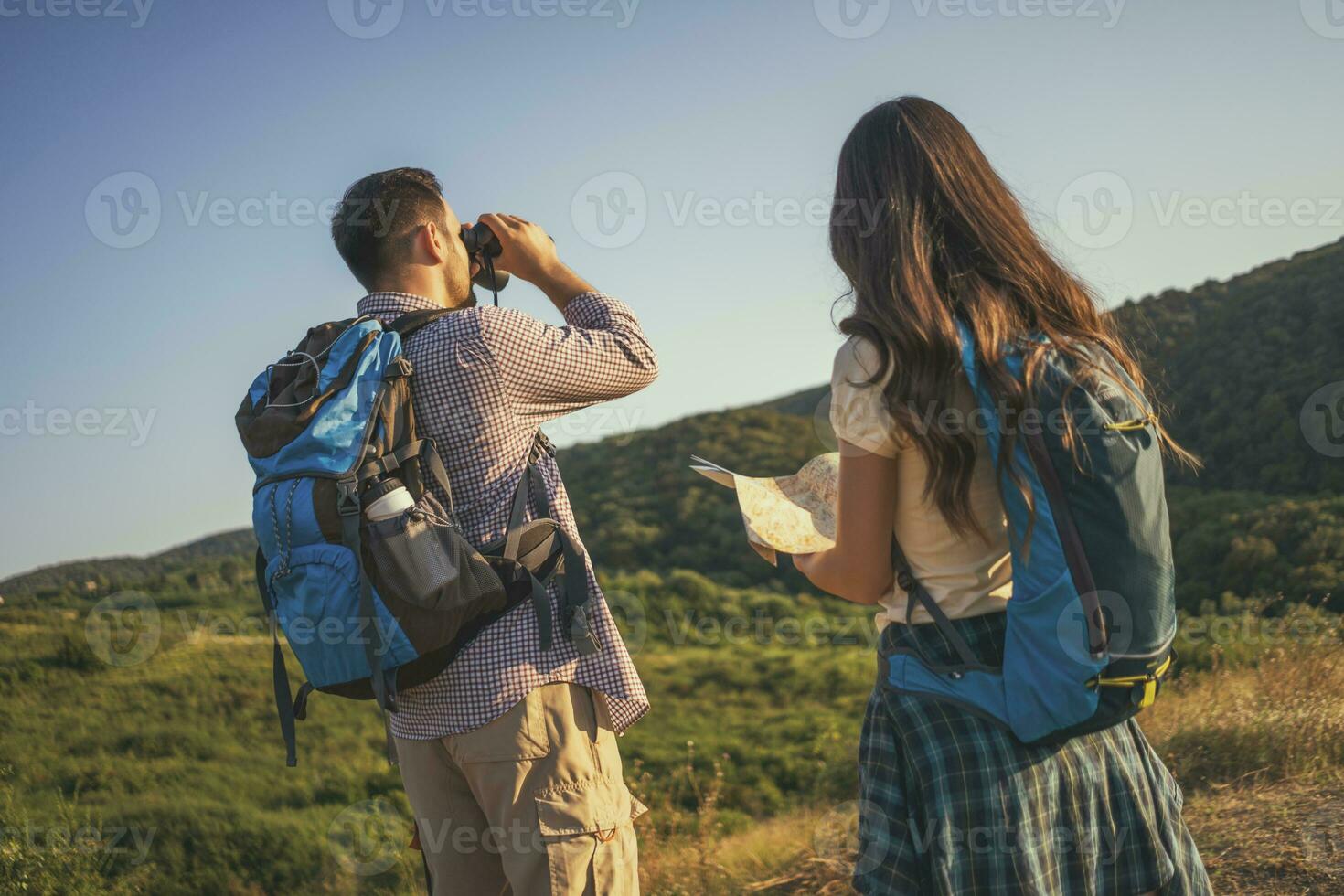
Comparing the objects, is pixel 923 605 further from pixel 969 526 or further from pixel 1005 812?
pixel 1005 812

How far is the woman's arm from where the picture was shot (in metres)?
1.60

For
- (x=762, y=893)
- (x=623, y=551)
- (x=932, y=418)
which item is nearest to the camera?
(x=932, y=418)

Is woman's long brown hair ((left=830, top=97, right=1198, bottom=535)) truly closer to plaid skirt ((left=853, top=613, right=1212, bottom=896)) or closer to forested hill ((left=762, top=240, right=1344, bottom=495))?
plaid skirt ((left=853, top=613, right=1212, bottom=896))

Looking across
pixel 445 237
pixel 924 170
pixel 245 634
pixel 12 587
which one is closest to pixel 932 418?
pixel 924 170

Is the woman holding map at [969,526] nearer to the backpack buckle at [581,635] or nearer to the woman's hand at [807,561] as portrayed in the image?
the woman's hand at [807,561]

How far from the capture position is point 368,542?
1.89 meters

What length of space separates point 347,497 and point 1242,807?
11.9 feet

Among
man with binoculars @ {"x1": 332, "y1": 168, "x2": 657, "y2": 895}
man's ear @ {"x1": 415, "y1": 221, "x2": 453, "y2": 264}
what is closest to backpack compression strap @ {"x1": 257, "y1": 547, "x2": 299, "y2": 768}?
man with binoculars @ {"x1": 332, "y1": 168, "x2": 657, "y2": 895}

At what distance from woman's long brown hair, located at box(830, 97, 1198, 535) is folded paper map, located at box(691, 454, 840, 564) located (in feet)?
0.87

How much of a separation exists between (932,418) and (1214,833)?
9.59 feet

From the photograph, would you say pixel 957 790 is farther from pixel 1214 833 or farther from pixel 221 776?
pixel 221 776

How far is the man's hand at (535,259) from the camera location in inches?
91.5

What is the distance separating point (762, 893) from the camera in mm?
3871

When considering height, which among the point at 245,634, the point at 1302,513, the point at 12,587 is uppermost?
the point at 12,587
